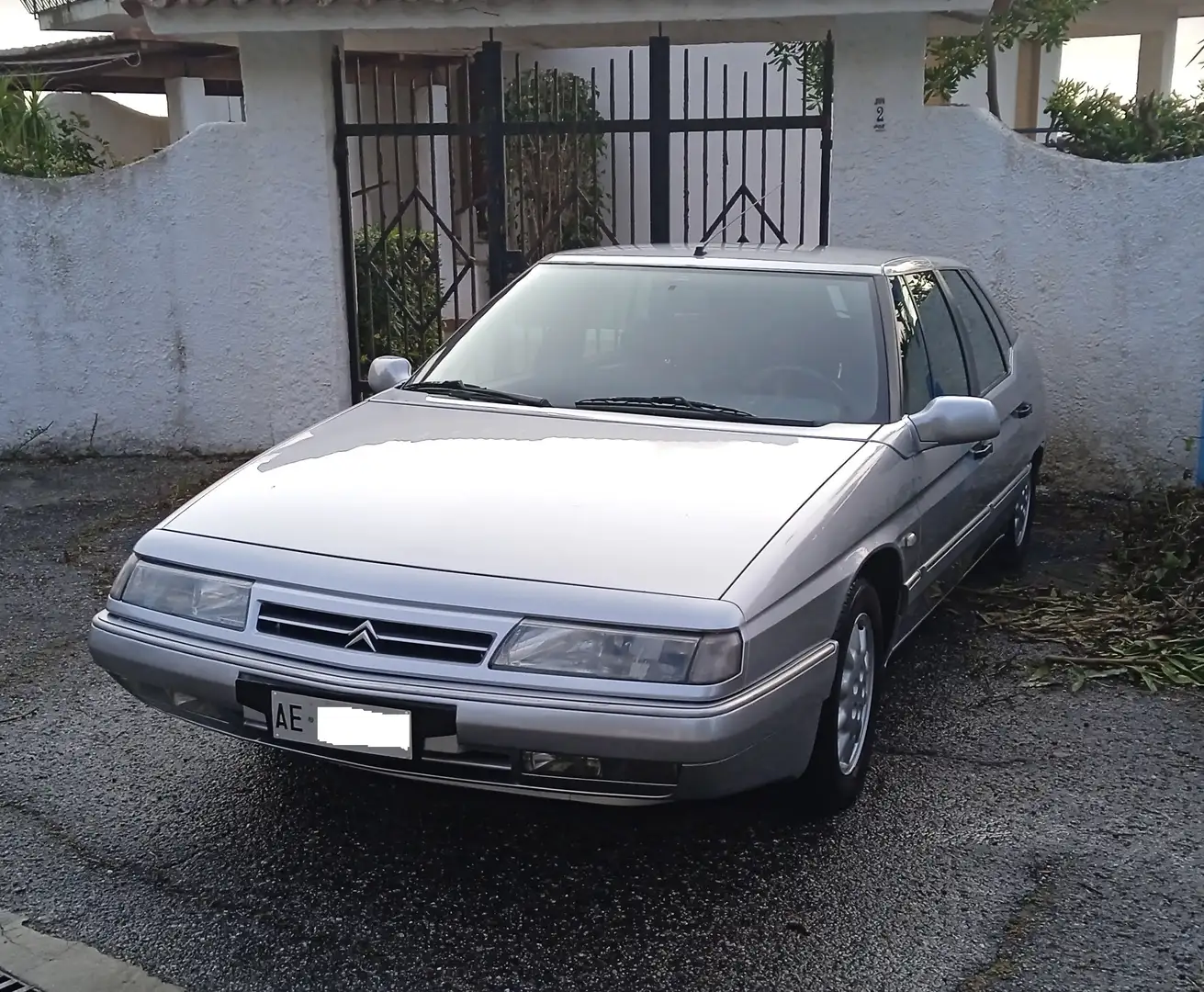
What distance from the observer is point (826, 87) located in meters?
7.64

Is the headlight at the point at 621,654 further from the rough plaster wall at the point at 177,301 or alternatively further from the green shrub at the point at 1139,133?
the green shrub at the point at 1139,133

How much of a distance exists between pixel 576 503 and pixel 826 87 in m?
4.99

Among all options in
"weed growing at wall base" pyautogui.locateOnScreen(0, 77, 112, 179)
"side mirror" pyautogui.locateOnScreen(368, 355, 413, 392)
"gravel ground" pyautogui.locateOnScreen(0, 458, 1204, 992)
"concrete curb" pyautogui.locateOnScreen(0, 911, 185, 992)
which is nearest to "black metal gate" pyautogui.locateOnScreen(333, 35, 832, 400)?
"weed growing at wall base" pyautogui.locateOnScreen(0, 77, 112, 179)

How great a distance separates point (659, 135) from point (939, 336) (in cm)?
335

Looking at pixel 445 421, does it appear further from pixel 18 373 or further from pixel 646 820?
pixel 18 373

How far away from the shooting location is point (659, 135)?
775 centimetres

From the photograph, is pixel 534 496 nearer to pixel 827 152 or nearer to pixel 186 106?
pixel 827 152

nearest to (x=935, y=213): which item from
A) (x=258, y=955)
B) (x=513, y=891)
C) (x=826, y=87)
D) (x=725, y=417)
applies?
(x=826, y=87)

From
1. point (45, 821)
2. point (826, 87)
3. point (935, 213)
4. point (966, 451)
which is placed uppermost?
point (826, 87)

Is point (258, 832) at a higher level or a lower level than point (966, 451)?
lower

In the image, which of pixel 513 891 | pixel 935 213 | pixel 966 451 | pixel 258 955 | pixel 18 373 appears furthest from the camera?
pixel 18 373

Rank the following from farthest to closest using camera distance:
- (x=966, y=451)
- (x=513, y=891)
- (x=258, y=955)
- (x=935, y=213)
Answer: (x=935, y=213) < (x=966, y=451) < (x=513, y=891) < (x=258, y=955)

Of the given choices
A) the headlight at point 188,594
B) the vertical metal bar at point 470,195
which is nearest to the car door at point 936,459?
the headlight at point 188,594

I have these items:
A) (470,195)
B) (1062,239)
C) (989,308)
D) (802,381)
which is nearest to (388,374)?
(802,381)
